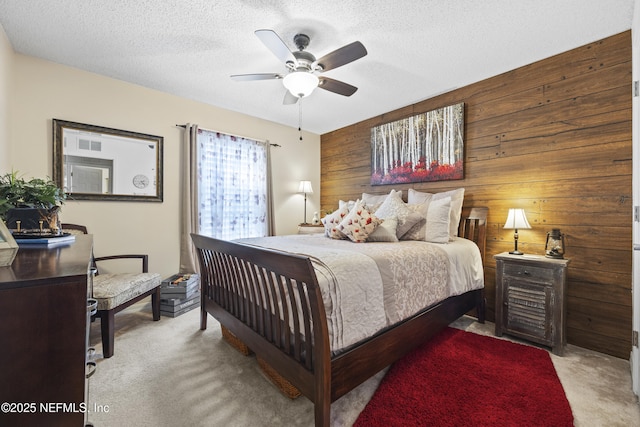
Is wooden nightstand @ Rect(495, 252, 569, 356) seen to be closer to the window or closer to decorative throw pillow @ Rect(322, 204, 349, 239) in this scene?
decorative throw pillow @ Rect(322, 204, 349, 239)

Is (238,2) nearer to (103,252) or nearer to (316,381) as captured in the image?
(316,381)

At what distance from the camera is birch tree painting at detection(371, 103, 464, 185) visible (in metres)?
3.08

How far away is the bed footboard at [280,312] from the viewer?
49.5 inches

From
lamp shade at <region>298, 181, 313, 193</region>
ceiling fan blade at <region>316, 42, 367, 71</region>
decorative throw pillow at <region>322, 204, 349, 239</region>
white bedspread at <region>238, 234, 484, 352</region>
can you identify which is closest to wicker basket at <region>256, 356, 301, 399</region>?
white bedspread at <region>238, 234, 484, 352</region>

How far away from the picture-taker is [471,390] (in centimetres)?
168

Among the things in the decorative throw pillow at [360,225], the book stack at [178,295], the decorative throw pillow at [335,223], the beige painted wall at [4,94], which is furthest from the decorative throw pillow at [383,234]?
the beige painted wall at [4,94]

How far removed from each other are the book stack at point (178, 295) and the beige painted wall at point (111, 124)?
1.44 feet

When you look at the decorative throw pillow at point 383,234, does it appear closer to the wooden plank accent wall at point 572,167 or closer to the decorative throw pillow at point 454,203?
the decorative throw pillow at point 454,203

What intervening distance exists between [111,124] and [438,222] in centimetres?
350

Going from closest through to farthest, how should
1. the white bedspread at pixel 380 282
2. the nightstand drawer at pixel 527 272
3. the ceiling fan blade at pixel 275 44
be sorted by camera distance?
the white bedspread at pixel 380 282, the ceiling fan blade at pixel 275 44, the nightstand drawer at pixel 527 272

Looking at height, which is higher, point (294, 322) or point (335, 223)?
point (335, 223)

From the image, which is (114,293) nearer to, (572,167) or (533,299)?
(533,299)

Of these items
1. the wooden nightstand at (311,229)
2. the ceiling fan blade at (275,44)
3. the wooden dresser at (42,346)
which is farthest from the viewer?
the wooden nightstand at (311,229)

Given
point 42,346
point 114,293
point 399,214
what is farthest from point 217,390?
point 399,214
